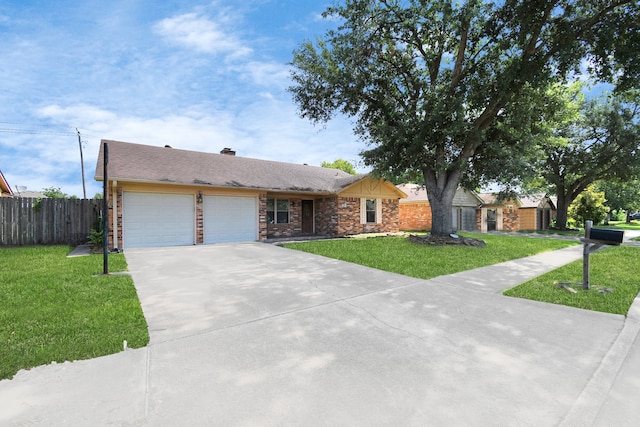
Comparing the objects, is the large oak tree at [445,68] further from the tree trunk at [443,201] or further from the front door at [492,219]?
the front door at [492,219]

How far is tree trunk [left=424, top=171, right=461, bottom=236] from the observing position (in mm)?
12906

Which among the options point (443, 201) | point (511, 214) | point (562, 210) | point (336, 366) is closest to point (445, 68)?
point (443, 201)

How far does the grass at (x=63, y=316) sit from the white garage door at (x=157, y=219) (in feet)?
14.9

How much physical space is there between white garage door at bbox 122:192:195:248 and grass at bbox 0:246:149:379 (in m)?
4.55

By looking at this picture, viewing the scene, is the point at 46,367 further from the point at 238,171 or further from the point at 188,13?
the point at 238,171

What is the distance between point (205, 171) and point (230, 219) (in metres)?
2.48

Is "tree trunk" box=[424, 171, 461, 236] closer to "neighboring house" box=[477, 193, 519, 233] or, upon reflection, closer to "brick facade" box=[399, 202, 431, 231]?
"brick facade" box=[399, 202, 431, 231]

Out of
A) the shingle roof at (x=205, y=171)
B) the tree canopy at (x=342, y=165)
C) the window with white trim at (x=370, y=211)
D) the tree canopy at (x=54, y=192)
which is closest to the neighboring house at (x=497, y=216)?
the window with white trim at (x=370, y=211)

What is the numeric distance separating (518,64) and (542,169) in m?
17.5

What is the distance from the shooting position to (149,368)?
270 centimetres

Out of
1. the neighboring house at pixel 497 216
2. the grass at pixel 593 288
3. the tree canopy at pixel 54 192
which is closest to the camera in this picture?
the grass at pixel 593 288

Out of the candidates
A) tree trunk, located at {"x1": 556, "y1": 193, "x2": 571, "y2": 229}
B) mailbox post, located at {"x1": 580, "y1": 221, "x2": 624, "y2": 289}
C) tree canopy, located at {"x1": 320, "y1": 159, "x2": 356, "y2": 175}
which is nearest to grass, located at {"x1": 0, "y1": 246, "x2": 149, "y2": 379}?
mailbox post, located at {"x1": 580, "y1": 221, "x2": 624, "y2": 289}

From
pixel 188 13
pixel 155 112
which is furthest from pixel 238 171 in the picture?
pixel 188 13

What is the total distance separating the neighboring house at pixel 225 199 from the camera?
A: 11422 millimetres
